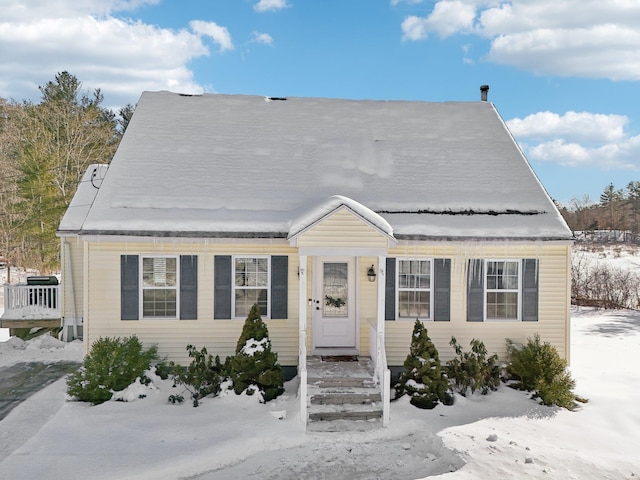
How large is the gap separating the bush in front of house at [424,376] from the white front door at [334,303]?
1756mm

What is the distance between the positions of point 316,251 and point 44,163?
18356 mm

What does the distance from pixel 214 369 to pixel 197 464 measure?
310 cm

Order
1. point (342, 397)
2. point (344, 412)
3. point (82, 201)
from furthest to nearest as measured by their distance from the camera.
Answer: point (82, 201)
point (342, 397)
point (344, 412)

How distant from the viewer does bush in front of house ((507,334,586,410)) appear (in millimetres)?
10086

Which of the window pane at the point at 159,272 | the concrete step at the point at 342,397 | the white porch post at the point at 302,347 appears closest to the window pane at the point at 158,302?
the window pane at the point at 159,272

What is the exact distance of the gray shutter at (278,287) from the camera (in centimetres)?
1109

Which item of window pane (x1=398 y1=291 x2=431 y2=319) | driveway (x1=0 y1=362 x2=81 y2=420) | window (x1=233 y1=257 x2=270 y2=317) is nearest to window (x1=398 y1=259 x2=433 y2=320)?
window pane (x1=398 y1=291 x2=431 y2=319)

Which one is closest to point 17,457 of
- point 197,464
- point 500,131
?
point 197,464

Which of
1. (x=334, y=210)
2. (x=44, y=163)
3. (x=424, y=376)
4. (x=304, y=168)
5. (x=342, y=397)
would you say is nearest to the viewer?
(x=342, y=397)

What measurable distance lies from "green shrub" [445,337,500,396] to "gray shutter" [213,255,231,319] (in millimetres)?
4954

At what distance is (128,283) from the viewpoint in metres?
10.9

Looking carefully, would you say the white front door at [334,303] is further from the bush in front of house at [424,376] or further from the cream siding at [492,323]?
the bush in front of house at [424,376]

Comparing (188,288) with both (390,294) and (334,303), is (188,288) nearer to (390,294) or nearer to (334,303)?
(334,303)

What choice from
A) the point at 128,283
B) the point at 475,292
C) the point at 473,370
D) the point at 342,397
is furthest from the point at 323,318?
the point at 128,283
